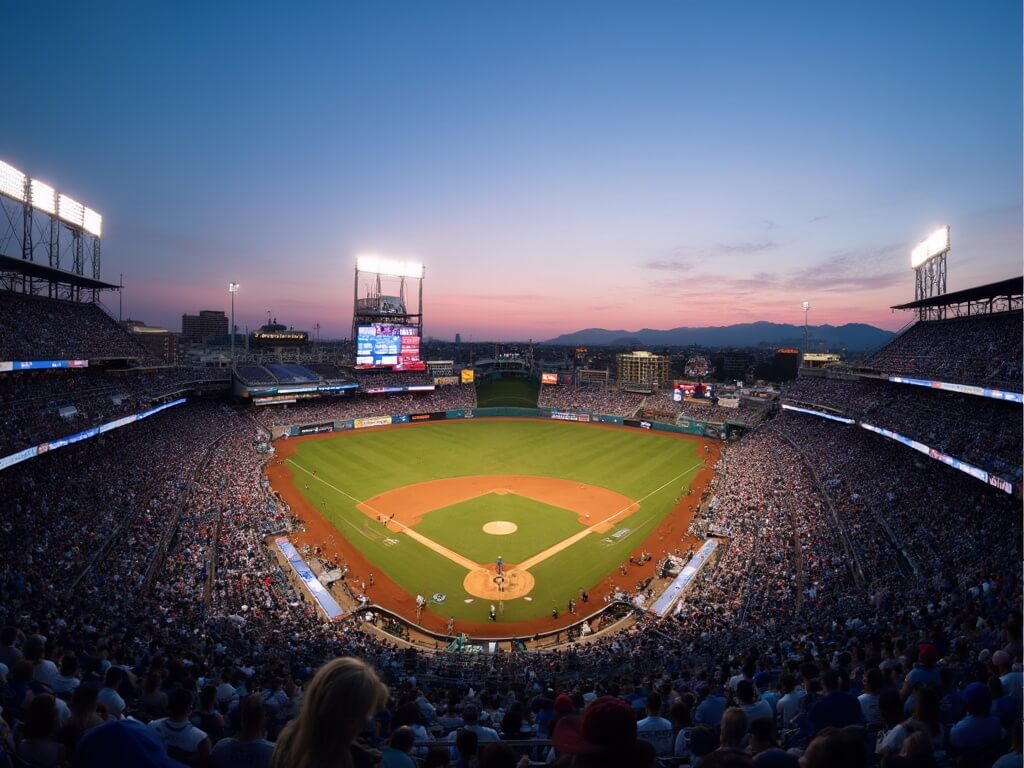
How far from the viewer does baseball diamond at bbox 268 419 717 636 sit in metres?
24.5

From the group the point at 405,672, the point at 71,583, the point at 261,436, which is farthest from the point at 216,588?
the point at 261,436

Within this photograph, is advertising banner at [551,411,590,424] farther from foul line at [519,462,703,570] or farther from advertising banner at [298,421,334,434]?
foul line at [519,462,703,570]

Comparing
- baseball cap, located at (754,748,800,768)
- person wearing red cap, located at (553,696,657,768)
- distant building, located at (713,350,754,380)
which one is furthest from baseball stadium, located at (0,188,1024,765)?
distant building, located at (713,350,754,380)

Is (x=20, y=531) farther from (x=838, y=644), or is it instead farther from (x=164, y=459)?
(x=838, y=644)

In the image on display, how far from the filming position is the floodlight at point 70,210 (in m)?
34.3

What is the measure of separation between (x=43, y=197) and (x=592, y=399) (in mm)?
56884

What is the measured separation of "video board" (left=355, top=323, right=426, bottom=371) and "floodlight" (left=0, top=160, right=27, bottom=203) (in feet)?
114

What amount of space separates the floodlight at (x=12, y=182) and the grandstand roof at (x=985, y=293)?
53271 millimetres

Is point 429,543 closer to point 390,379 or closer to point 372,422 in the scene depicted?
point 372,422

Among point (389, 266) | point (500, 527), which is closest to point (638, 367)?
point (389, 266)

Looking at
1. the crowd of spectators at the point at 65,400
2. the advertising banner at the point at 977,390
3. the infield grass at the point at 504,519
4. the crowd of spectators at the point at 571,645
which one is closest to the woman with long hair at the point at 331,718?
the crowd of spectators at the point at 571,645

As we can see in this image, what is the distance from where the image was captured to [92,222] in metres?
37.9

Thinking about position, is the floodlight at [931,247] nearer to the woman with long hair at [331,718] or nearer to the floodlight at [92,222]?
the woman with long hair at [331,718]

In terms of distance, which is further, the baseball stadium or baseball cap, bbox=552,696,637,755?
the baseball stadium
